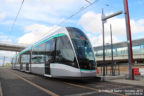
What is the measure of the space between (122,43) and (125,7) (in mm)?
40199

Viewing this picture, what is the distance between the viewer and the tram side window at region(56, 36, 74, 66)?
8.98 metres

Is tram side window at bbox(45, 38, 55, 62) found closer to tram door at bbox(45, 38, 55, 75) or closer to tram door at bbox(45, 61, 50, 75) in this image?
tram door at bbox(45, 38, 55, 75)

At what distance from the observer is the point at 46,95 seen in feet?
19.6

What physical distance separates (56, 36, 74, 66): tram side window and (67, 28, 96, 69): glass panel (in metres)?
0.44

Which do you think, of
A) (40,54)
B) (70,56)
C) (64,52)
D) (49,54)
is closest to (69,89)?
(70,56)

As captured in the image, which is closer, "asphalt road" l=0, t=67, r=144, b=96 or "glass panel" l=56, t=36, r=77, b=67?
"asphalt road" l=0, t=67, r=144, b=96

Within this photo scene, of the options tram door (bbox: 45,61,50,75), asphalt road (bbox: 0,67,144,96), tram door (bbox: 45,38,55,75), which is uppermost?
tram door (bbox: 45,38,55,75)

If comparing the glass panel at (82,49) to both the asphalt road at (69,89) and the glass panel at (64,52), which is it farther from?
the asphalt road at (69,89)

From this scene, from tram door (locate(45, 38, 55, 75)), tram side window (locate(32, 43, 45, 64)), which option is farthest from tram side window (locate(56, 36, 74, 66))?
tram side window (locate(32, 43, 45, 64))

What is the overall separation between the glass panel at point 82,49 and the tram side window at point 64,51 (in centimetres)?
44

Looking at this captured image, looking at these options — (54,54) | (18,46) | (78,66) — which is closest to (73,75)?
(78,66)

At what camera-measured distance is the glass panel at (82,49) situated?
884 cm

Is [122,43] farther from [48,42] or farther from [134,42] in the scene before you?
[48,42]

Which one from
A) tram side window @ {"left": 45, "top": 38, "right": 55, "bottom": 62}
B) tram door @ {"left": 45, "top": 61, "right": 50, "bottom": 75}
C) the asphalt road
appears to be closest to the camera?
the asphalt road
